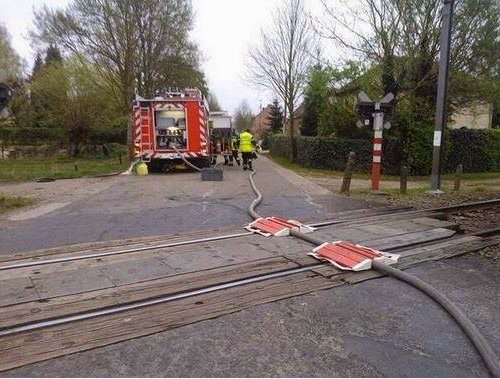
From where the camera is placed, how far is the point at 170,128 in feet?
62.5

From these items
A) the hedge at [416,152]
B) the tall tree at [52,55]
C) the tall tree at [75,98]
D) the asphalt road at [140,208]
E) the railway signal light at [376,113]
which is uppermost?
the tall tree at [52,55]

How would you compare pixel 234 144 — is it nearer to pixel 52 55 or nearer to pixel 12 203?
pixel 12 203

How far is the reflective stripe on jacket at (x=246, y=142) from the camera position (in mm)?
20141

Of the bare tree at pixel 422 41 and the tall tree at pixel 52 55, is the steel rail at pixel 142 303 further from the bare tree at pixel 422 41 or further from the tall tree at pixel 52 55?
the tall tree at pixel 52 55

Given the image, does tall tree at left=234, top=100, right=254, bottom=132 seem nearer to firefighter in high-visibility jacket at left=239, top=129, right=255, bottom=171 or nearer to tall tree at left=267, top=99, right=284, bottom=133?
tall tree at left=267, top=99, right=284, bottom=133

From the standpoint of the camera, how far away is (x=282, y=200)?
11477 millimetres

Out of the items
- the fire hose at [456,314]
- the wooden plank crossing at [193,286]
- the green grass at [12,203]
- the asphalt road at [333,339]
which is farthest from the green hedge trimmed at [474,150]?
the fire hose at [456,314]

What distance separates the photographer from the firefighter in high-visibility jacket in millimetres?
20188

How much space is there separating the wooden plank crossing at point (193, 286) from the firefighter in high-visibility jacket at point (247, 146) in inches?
501

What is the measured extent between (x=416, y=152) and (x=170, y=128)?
460 inches

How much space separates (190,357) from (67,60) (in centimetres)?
3329

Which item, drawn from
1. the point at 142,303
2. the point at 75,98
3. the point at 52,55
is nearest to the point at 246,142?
the point at 142,303

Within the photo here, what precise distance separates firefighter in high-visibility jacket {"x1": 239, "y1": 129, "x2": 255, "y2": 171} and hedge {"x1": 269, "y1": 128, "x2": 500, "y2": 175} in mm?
→ 4883

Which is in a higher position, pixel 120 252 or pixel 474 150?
pixel 474 150
